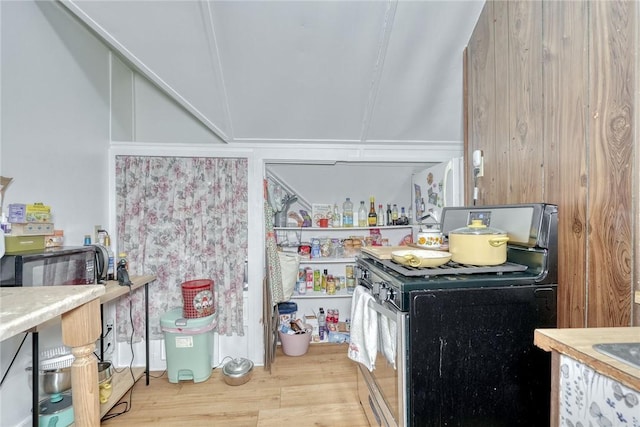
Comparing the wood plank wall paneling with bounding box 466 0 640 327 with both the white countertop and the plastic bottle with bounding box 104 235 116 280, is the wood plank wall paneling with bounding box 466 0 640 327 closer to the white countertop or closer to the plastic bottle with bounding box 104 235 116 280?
the white countertop

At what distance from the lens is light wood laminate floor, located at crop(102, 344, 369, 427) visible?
1700 millimetres

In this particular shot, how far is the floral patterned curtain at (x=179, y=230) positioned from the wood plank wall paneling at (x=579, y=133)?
189 cm

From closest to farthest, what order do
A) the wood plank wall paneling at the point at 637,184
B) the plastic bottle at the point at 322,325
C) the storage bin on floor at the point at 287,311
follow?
the wood plank wall paneling at the point at 637,184, the storage bin on floor at the point at 287,311, the plastic bottle at the point at 322,325

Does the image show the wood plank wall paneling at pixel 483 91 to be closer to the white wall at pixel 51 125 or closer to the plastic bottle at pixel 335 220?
the plastic bottle at pixel 335 220

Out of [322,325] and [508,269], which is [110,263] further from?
[508,269]

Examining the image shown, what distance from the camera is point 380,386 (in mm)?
1296

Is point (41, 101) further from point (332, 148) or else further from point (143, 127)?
point (332, 148)

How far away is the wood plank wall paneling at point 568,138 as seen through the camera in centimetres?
104

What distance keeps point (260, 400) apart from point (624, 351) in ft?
6.42

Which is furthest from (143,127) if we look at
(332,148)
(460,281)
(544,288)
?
(544,288)

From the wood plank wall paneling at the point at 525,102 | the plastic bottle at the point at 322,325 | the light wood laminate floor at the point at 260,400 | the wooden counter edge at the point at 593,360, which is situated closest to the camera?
the wooden counter edge at the point at 593,360

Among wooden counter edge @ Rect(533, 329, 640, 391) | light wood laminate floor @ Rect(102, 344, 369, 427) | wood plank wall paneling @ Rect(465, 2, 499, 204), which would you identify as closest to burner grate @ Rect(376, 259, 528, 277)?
wooden counter edge @ Rect(533, 329, 640, 391)

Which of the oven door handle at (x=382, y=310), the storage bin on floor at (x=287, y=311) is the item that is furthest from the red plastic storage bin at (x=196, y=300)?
the oven door handle at (x=382, y=310)

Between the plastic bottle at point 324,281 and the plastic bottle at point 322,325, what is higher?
the plastic bottle at point 324,281
